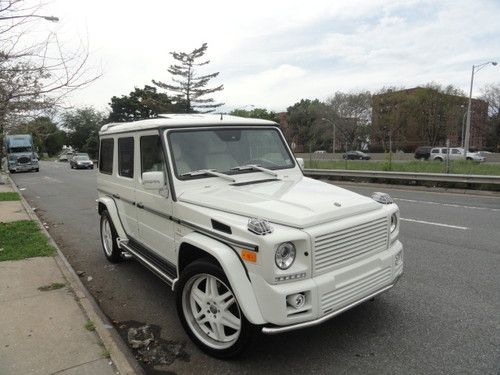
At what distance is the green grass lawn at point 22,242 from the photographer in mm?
6590

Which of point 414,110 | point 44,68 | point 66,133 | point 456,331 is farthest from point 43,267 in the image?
point 66,133

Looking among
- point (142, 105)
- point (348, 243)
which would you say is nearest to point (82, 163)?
point (142, 105)

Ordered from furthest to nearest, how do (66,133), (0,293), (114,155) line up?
→ (66,133) → (114,155) → (0,293)

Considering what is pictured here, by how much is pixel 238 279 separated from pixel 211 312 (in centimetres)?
65

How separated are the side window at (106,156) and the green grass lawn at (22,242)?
1.76 metres

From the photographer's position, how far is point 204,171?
13.9 feet

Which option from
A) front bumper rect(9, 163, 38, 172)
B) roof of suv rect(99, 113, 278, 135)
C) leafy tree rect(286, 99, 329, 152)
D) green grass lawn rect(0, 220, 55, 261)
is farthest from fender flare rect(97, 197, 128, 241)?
leafy tree rect(286, 99, 329, 152)

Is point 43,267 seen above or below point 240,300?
below

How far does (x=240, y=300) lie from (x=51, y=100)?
5.41 meters


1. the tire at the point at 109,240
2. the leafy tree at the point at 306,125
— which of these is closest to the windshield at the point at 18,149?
the tire at the point at 109,240

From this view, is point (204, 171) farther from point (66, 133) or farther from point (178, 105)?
point (66, 133)

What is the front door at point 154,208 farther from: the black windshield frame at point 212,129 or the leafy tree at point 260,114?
the leafy tree at point 260,114

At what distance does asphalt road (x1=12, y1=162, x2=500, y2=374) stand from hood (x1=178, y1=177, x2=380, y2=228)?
117 centimetres

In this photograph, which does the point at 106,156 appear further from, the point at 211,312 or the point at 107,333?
the point at 211,312
